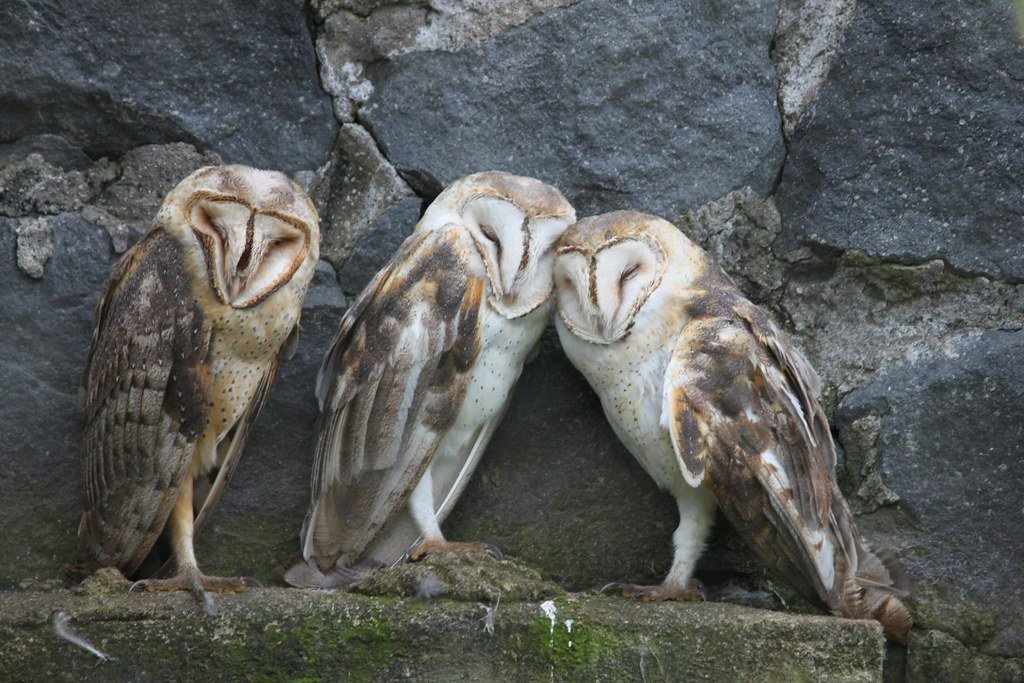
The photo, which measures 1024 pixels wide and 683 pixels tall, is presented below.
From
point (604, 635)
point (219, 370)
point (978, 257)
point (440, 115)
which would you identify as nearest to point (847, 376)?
point (978, 257)

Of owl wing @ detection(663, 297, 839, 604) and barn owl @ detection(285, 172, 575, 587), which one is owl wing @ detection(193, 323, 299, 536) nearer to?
barn owl @ detection(285, 172, 575, 587)

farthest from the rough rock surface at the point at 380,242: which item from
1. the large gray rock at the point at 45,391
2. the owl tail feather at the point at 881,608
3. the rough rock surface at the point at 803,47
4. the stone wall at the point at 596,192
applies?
the owl tail feather at the point at 881,608

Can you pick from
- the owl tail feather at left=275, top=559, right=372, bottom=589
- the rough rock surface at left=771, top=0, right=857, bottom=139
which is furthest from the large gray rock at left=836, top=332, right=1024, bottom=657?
the owl tail feather at left=275, top=559, right=372, bottom=589

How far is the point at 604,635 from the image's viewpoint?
2082mm

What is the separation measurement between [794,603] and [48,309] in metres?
1.59

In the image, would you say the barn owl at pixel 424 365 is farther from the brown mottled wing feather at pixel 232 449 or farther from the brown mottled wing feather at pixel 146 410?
the brown mottled wing feather at pixel 146 410

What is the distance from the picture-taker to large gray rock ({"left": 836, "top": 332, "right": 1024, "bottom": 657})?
239cm

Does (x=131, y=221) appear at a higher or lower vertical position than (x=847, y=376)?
higher

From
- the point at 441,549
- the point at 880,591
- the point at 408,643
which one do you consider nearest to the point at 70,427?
the point at 441,549

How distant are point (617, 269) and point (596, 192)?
0.28 m

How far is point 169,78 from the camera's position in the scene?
257 centimetres

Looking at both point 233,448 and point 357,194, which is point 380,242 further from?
point 233,448

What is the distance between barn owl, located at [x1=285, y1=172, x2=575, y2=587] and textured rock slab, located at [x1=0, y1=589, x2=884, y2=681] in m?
0.33

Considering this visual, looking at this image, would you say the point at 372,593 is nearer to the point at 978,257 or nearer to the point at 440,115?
the point at 440,115
